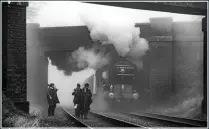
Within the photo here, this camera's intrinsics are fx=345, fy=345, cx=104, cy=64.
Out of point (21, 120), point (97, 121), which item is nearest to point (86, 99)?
point (97, 121)

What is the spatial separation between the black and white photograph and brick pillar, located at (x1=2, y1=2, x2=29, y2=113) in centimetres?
2

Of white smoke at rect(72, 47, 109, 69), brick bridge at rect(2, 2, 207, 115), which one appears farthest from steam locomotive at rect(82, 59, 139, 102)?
brick bridge at rect(2, 2, 207, 115)

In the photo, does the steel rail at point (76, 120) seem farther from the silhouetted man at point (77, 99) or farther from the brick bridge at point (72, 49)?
the brick bridge at point (72, 49)

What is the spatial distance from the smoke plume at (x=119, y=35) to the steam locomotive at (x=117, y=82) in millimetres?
429

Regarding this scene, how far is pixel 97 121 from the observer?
9.31 metres

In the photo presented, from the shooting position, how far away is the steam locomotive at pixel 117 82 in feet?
34.2

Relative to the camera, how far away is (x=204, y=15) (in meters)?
9.75

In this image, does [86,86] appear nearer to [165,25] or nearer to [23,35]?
[23,35]

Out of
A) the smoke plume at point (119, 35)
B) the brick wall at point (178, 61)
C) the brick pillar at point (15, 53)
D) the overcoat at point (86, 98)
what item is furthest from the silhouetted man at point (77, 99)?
the brick wall at point (178, 61)

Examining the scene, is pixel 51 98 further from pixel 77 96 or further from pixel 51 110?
pixel 77 96

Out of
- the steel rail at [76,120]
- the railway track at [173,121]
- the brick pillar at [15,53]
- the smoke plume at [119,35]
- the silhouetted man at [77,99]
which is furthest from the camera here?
the smoke plume at [119,35]

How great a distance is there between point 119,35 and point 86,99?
2.09 metres

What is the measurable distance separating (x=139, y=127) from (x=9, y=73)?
3516 mm

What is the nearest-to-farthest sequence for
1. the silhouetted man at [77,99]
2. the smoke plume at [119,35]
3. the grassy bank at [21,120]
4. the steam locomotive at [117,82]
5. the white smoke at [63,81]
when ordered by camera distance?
1. the grassy bank at [21,120]
2. the white smoke at [63,81]
3. the silhouetted man at [77,99]
4. the smoke plume at [119,35]
5. the steam locomotive at [117,82]
